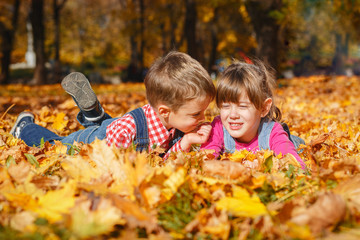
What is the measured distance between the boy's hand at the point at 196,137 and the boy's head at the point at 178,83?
0.22 m

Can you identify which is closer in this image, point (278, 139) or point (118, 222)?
point (118, 222)

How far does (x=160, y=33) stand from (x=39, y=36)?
12.0 meters

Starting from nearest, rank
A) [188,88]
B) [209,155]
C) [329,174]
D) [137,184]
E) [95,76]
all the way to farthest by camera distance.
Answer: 1. [137,184]
2. [329,174]
3. [209,155]
4. [188,88]
5. [95,76]

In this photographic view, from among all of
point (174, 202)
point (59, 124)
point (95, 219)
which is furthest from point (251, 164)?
point (59, 124)

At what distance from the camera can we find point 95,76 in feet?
65.2

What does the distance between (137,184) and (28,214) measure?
0.38 m

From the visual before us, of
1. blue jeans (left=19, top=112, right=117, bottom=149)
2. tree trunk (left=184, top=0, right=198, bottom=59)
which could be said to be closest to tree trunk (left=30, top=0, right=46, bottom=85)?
tree trunk (left=184, top=0, right=198, bottom=59)

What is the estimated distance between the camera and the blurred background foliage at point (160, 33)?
342 inches

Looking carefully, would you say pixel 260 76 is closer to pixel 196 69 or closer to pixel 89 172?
pixel 196 69

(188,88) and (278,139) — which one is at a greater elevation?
(188,88)

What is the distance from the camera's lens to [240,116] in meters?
2.28

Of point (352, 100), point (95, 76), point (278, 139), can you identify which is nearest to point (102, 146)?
point (278, 139)

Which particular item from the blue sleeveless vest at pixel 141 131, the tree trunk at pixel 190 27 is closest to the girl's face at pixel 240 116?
the blue sleeveless vest at pixel 141 131

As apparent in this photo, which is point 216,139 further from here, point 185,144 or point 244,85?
point 244,85
